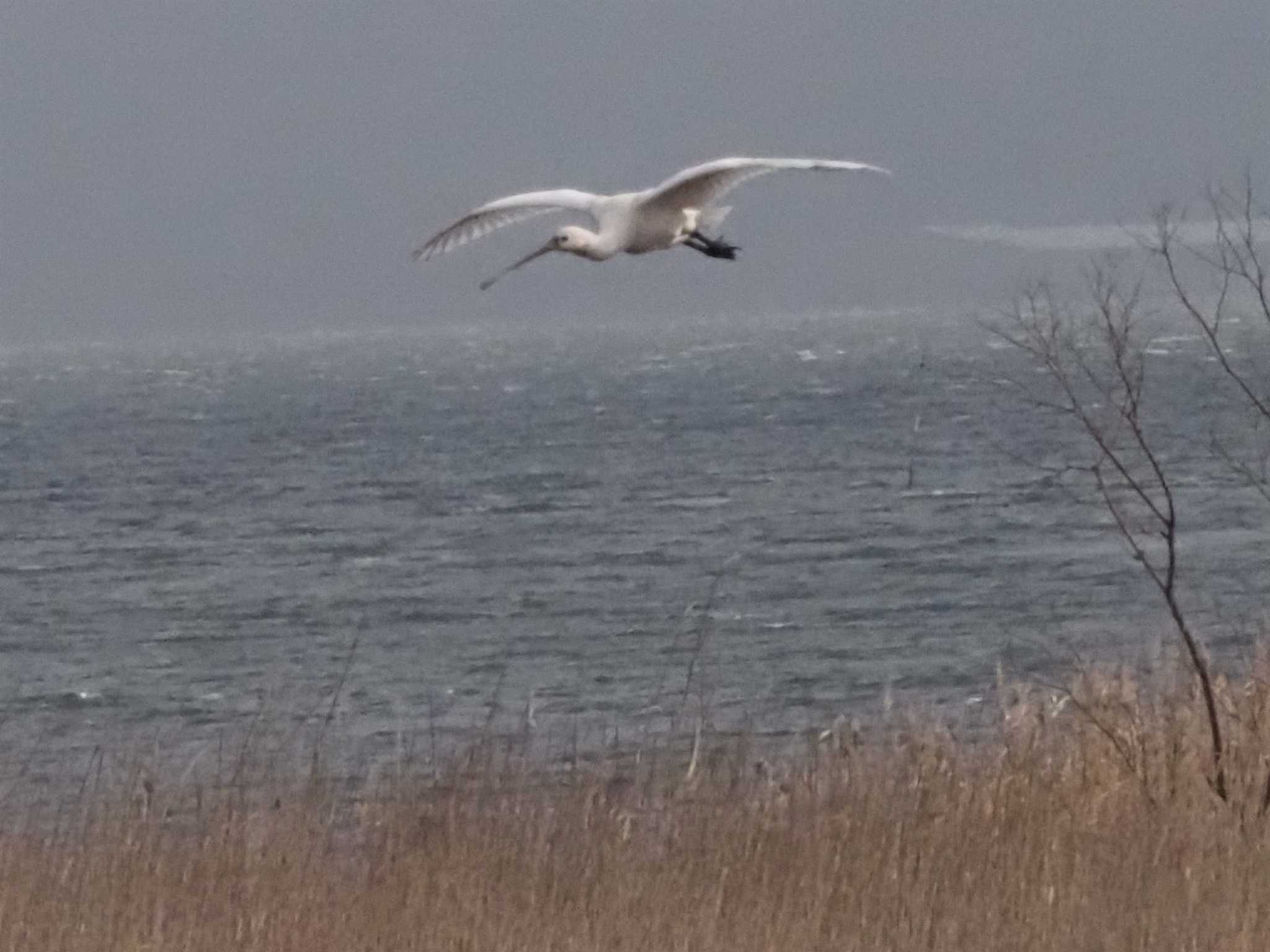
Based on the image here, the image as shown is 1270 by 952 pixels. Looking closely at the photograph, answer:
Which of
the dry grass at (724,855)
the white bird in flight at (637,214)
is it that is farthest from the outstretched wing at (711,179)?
the dry grass at (724,855)

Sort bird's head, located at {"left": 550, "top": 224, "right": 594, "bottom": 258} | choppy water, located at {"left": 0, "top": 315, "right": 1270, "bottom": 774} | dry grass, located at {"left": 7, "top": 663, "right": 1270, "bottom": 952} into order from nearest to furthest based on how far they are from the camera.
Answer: dry grass, located at {"left": 7, "top": 663, "right": 1270, "bottom": 952} → bird's head, located at {"left": 550, "top": 224, "right": 594, "bottom": 258} → choppy water, located at {"left": 0, "top": 315, "right": 1270, "bottom": 774}

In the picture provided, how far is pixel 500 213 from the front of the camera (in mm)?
13805

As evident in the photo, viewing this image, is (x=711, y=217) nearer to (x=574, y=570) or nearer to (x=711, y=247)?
(x=711, y=247)

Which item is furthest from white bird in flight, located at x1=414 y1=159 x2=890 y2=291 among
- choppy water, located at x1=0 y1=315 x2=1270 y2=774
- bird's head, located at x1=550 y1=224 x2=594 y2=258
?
choppy water, located at x1=0 y1=315 x2=1270 y2=774

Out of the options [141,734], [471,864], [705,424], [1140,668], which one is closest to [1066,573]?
[141,734]

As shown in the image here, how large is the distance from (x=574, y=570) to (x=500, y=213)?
2211cm

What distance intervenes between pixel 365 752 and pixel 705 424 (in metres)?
59.3

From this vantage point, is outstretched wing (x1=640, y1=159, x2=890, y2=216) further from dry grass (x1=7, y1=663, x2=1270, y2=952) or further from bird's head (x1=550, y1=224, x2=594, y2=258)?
dry grass (x1=7, y1=663, x2=1270, y2=952)

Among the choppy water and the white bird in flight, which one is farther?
the choppy water

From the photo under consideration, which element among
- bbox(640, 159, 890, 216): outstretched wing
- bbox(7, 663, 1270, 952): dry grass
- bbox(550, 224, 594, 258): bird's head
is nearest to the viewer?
bbox(7, 663, 1270, 952): dry grass

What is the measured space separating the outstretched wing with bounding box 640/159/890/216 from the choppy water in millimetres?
1282

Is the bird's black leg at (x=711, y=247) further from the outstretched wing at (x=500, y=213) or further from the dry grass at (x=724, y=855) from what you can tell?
the dry grass at (x=724, y=855)

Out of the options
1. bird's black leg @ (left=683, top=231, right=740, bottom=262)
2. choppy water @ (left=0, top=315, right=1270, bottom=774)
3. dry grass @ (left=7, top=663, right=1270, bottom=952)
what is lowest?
choppy water @ (left=0, top=315, right=1270, bottom=774)

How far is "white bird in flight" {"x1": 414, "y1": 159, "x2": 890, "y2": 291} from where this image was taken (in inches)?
506
